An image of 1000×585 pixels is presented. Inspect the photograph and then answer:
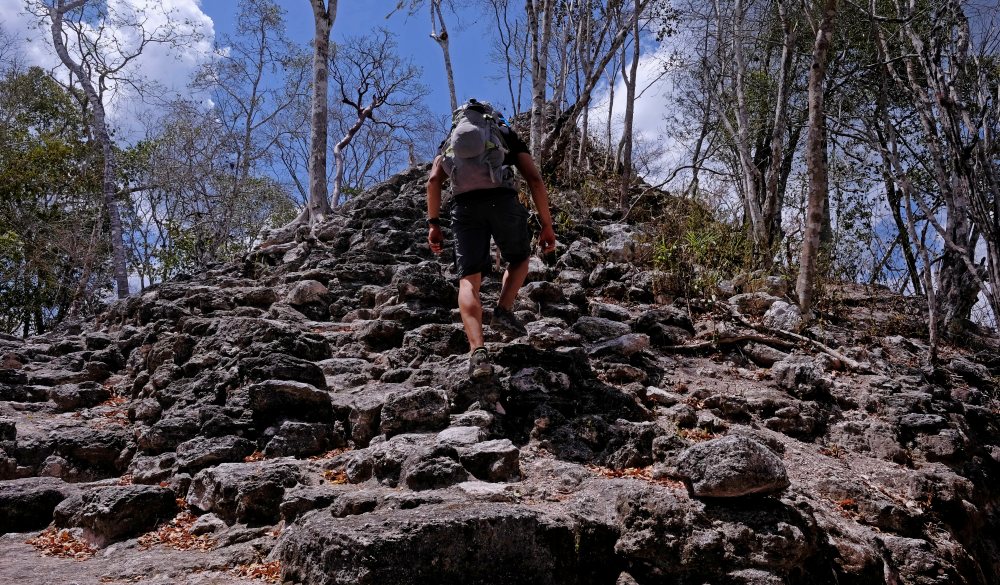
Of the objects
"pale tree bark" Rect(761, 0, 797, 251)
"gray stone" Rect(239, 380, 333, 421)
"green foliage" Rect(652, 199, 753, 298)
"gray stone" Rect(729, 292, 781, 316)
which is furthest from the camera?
"pale tree bark" Rect(761, 0, 797, 251)

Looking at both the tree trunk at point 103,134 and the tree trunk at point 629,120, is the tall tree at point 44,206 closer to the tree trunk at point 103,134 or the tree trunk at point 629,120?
the tree trunk at point 103,134

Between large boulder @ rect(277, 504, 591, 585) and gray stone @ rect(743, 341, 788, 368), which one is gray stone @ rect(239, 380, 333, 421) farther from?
gray stone @ rect(743, 341, 788, 368)

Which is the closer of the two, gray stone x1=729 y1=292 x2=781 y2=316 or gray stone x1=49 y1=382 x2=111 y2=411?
gray stone x1=49 y1=382 x2=111 y2=411

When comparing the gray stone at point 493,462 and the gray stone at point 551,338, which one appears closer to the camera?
the gray stone at point 493,462

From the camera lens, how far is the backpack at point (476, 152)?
12.6 ft

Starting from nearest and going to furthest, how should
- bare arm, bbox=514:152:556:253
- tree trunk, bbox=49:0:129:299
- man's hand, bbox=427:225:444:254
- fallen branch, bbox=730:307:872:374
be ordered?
1. bare arm, bbox=514:152:556:253
2. man's hand, bbox=427:225:444:254
3. fallen branch, bbox=730:307:872:374
4. tree trunk, bbox=49:0:129:299

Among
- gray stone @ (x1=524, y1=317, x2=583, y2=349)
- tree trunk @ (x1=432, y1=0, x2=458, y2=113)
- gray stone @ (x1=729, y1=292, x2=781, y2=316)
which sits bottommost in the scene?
gray stone @ (x1=524, y1=317, x2=583, y2=349)

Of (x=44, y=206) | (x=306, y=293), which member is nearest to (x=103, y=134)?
(x=44, y=206)

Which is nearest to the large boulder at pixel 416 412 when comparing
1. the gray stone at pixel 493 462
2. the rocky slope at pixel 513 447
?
the rocky slope at pixel 513 447

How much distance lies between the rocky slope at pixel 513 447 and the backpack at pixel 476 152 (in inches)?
41.0

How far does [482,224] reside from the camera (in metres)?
4.02

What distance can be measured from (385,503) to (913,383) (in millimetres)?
4025

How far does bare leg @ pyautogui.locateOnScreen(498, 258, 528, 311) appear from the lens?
4.21 metres

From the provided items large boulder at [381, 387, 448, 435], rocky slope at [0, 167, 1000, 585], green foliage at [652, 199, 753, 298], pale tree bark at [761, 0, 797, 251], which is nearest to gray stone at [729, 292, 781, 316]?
rocky slope at [0, 167, 1000, 585]
